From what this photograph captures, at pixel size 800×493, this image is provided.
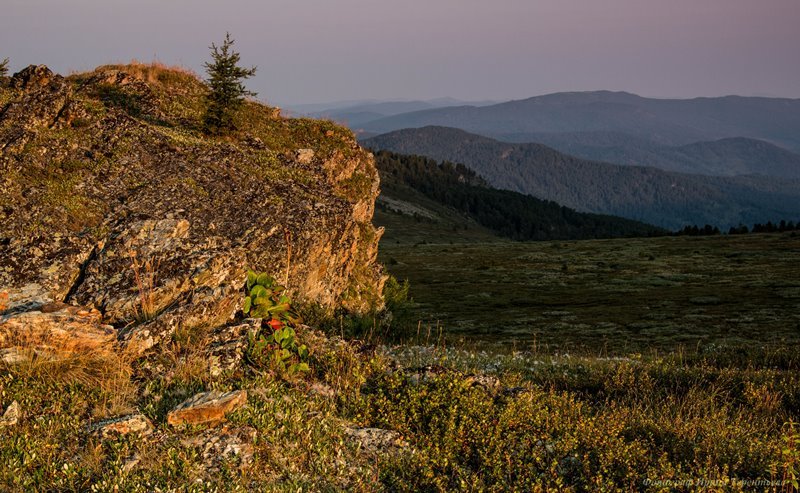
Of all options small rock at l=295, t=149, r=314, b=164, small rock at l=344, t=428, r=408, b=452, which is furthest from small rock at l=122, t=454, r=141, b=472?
small rock at l=295, t=149, r=314, b=164

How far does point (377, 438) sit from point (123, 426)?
3653 mm

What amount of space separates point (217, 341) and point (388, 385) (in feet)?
10.6

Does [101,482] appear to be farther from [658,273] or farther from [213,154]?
[658,273]

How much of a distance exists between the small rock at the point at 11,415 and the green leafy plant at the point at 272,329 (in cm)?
347

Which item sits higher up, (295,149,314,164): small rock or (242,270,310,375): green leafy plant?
(295,149,314,164): small rock

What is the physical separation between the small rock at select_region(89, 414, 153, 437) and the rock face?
201 centimetres

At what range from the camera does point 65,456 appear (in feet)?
23.3

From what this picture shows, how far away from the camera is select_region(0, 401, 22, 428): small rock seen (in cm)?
752

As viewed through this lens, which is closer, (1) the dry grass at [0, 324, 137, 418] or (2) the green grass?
(1) the dry grass at [0, 324, 137, 418]

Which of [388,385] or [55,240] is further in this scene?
[55,240]

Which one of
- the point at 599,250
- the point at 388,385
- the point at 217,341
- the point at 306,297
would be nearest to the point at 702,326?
the point at 306,297

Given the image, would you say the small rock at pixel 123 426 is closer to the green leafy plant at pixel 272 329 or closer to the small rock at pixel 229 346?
the small rock at pixel 229 346

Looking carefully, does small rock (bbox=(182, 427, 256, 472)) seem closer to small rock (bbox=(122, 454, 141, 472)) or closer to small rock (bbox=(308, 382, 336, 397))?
small rock (bbox=(122, 454, 141, 472))

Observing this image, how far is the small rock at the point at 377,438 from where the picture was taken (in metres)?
8.34
